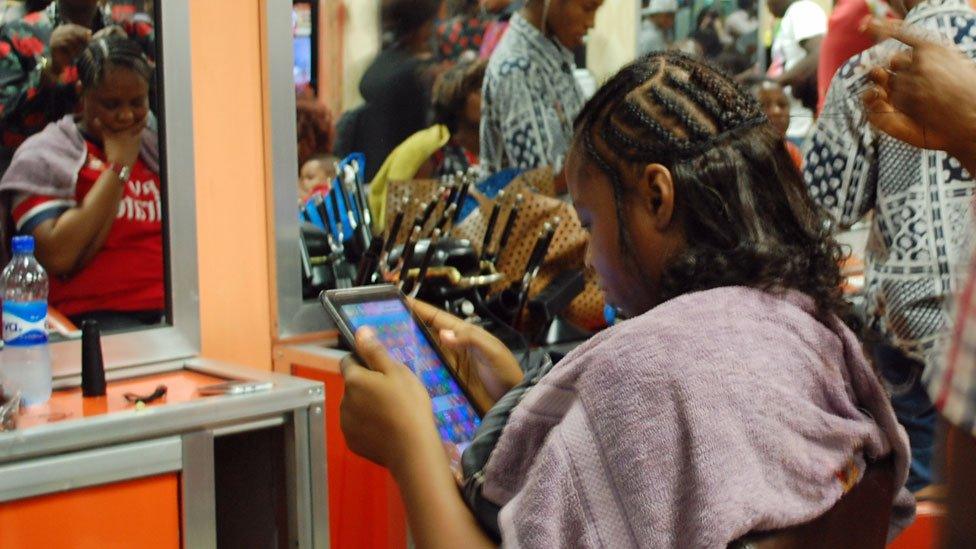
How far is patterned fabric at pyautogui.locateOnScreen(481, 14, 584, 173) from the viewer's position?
2848 mm

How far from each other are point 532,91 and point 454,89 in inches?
9.6

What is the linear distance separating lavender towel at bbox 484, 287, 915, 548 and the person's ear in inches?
4.1

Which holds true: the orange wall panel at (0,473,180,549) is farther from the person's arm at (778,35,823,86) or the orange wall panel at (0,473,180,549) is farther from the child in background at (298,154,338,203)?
the person's arm at (778,35,823,86)

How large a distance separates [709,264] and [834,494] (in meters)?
0.25

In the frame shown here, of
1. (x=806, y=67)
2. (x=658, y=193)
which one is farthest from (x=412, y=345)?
(x=806, y=67)

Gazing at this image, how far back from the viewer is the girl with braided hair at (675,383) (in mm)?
963

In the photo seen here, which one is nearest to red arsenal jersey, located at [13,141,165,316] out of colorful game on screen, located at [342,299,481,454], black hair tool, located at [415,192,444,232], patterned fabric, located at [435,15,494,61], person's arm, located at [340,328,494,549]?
black hair tool, located at [415,192,444,232]

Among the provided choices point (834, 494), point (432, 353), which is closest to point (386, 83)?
point (432, 353)

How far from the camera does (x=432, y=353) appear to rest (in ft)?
4.75

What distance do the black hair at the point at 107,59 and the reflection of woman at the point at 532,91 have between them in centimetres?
93

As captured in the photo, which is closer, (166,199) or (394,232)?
(166,199)

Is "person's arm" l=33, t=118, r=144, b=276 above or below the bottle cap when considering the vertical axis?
above

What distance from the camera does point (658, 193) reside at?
44.1 inches

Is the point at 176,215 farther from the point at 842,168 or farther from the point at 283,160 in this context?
the point at 842,168
